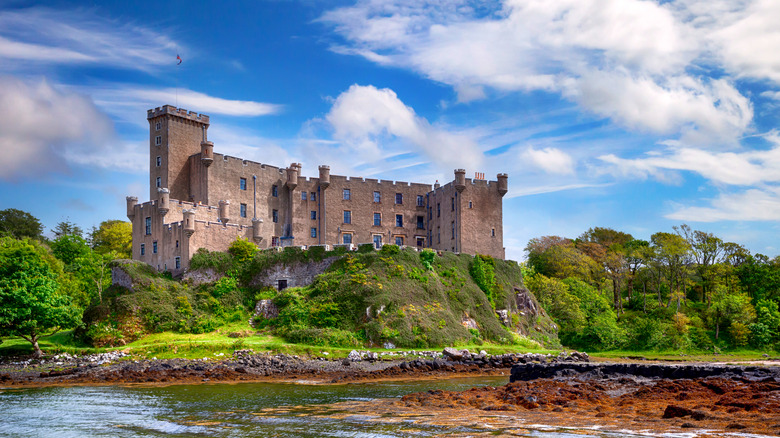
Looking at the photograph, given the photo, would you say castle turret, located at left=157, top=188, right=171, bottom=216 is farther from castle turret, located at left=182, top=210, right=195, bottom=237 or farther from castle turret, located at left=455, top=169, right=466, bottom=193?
castle turret, located at left=455, top=169, right=466, bottom=193

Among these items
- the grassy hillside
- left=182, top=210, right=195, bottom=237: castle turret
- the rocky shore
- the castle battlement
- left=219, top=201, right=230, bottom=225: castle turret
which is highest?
the castle battlement

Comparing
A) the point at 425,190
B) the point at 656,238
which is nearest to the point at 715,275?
the point at 656,238

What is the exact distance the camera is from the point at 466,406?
2283 centimetres

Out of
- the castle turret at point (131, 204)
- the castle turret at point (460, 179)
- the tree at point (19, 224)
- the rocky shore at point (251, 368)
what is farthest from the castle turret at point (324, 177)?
the tree at point (19, 224)

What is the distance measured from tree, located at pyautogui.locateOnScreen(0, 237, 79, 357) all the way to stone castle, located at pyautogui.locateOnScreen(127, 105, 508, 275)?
1033 centimetres

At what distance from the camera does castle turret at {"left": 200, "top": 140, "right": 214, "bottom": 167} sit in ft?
182

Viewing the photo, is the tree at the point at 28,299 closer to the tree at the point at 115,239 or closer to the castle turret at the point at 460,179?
the tree at the point at 115,239

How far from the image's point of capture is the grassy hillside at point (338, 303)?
4431cm

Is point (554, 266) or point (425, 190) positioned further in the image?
point (554, 266)

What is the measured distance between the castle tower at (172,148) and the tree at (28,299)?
50.2 feet

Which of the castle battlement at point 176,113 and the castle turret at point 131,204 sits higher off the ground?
the castle battlement at point 176,113

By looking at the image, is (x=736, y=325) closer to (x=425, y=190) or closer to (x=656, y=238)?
(x=656, y=238)

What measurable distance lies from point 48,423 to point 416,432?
1270 centimetres

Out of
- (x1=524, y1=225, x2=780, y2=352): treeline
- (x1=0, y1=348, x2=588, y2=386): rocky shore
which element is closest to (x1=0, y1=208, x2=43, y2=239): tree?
(x1=0, y1=348, x2=588, y2=386): rocky shore
